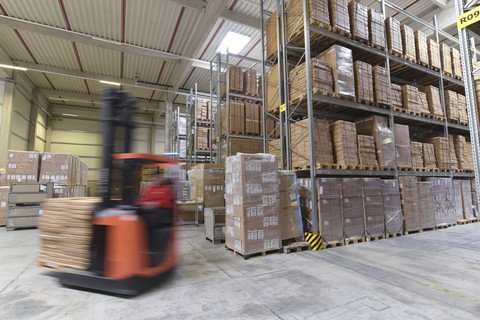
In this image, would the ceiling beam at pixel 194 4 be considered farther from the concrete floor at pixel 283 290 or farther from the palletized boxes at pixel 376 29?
the concrete floor at pixel 283 290

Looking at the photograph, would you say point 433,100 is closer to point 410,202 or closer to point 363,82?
point 363,82

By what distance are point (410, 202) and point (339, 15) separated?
17.3 ft

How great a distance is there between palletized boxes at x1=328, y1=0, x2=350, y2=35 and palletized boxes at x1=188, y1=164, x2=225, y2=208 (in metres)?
5.25

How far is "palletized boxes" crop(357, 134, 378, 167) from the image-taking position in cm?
616

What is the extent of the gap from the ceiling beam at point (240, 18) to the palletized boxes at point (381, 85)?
5.21 meters

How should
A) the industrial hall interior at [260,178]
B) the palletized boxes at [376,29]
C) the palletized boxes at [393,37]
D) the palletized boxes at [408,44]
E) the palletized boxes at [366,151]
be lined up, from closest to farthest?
the industrial hall interior at [260,178]
the palletized boxes at [366,151]
the palletized boxes at [376,29]
the palletized boxes at [393,37]
the palletized boxes at [408,44]

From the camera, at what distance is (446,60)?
8875 mm

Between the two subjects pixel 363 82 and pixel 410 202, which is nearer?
pixel 363 82

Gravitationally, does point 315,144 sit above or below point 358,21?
below

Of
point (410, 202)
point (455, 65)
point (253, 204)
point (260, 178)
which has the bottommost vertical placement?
point (410, 202)

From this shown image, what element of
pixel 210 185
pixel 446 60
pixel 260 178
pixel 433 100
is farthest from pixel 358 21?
pixel 210 185

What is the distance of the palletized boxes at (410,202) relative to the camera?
6.59 meters

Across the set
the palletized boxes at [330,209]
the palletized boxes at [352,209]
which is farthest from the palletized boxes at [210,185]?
the palletized boxes at [352,209]

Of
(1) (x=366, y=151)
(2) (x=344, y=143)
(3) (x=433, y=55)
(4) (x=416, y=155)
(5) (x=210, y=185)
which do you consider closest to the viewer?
(2) (x=344, y=143)
